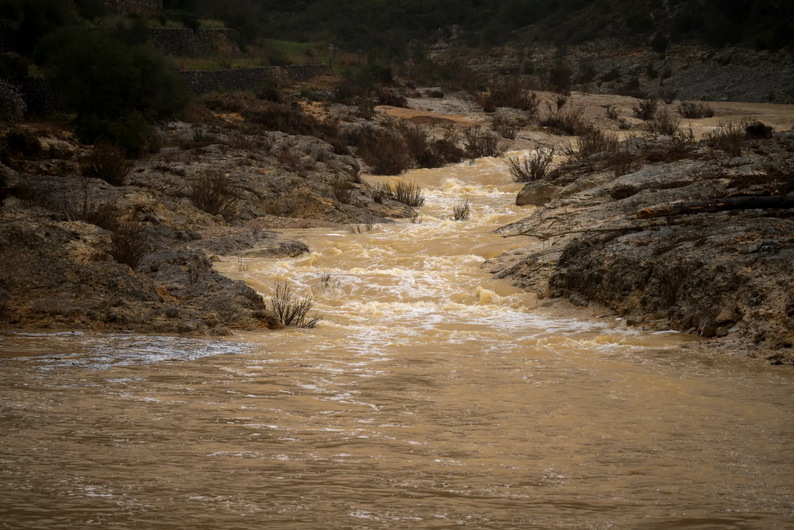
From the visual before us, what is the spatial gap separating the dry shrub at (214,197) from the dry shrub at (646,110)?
56.6 feet

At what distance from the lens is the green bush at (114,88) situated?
17.3m

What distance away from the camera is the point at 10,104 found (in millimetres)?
18688

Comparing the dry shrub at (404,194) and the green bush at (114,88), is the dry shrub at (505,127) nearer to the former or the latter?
the dry shrub at (404,194)

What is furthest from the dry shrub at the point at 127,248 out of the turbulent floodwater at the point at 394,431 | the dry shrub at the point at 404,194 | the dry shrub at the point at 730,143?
the dry shrub at the point at 730,143

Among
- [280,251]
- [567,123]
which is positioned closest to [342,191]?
[280,251]

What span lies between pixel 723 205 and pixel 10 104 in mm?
15623

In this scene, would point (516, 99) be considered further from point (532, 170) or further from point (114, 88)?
point (114, 88)

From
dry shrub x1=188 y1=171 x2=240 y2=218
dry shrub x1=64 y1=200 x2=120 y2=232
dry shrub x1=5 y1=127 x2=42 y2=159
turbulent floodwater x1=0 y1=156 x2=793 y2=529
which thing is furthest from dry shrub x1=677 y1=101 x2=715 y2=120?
turbulent floodwater x1=0 y1=156 x2=793 y2=529

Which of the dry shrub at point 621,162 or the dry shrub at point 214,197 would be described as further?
the dry shrub at point 214,197

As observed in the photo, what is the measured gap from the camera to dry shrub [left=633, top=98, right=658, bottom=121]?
1104 inches

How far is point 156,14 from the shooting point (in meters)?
33.8

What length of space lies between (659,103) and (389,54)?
64.9ft

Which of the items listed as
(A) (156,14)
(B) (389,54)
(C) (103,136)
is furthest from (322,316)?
(B) (389,54)

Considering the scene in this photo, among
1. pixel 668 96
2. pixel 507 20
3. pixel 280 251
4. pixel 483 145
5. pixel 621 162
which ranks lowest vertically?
pixel 280 251
